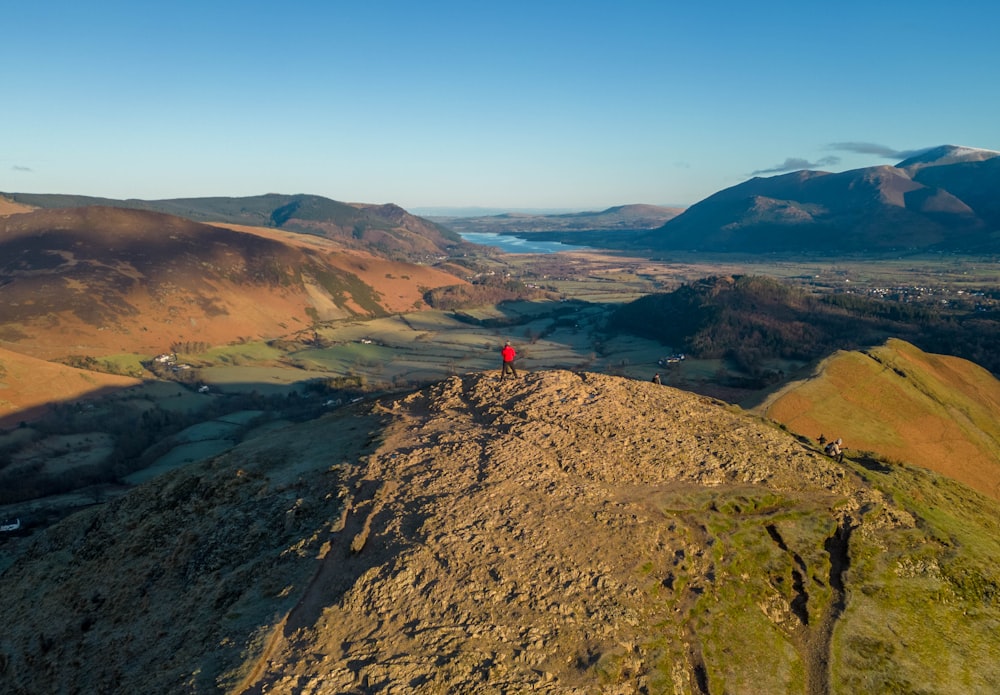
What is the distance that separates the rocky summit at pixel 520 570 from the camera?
617 inches

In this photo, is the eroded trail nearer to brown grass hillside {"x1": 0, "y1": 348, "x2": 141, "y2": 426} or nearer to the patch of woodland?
brown grass hillside {"x1": 0, "y1": 348, "x2": 141, "y2": 426}

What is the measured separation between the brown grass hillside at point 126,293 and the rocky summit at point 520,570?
13194 cm

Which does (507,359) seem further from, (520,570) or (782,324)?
(782,324)

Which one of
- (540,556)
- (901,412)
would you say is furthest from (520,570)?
(901,412)

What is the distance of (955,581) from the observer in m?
21.9

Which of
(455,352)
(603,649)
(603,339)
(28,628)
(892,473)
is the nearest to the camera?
(603,649)

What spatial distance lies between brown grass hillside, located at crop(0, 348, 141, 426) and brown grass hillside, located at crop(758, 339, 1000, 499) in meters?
112

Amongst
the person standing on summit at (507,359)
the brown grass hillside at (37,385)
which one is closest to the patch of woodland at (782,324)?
the person standing on summit at (507,359)

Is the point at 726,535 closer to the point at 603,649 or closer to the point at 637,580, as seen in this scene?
the point at 637,580

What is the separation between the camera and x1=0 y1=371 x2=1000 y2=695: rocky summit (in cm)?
1566

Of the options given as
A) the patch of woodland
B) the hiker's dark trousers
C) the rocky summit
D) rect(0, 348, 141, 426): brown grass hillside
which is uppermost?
the hiker's dark trousers

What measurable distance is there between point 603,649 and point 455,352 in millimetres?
138581

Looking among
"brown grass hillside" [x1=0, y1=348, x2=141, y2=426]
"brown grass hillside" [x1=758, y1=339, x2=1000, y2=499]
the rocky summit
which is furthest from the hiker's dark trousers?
"brown grass hillside" [x1=0, y1=348, x2=141, y2=426]

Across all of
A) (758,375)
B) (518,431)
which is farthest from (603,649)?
(758,375)
